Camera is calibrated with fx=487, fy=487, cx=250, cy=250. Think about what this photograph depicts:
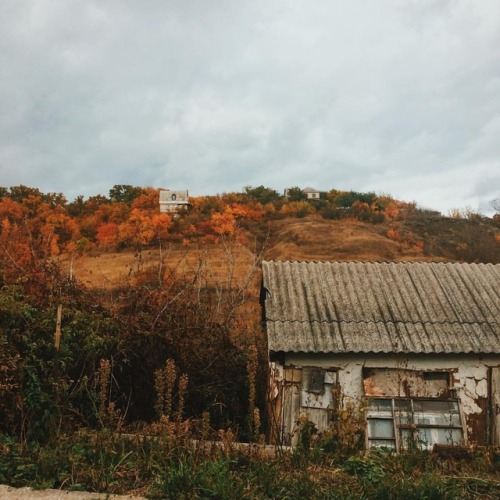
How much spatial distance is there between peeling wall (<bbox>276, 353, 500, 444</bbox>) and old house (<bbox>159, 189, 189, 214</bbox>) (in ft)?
154

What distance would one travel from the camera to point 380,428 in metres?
9.34

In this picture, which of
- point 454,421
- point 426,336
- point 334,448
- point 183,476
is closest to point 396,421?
point 454,421

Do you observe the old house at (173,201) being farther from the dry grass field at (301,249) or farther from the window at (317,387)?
the window at (317,387)

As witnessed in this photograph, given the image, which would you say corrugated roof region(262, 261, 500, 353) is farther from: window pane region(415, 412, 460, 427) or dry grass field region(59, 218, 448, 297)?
dry grass field region(59, 218, 448, 297)

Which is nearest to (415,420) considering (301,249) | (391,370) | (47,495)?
(391,370)

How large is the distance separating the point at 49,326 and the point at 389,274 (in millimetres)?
8043

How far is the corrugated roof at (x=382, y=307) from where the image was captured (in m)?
9.59

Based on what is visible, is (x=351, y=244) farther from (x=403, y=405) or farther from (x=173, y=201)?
(x=403, y=405)

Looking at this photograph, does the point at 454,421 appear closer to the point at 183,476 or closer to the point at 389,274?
the point at 389,274

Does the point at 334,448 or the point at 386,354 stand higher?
the point at 386,354

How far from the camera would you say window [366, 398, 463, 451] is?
9258mm

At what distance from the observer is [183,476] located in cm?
415

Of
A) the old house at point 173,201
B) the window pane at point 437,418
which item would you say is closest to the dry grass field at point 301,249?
the old house at point 173,201

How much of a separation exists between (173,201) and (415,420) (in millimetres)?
56344
